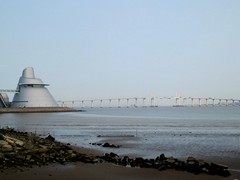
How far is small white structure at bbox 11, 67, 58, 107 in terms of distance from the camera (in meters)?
111

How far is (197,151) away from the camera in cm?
1786

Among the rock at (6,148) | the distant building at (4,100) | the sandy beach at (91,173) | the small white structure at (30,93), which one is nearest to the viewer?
the sandy beach at (91,173)

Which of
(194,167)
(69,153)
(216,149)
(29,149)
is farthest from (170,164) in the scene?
(216,149)

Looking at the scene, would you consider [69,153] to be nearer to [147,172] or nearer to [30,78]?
[147,172]

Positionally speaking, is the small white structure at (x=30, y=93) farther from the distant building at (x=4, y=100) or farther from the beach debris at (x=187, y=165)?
the beach debris at (x=187, y=165)

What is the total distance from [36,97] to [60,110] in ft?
32.2

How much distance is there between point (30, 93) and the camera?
112m

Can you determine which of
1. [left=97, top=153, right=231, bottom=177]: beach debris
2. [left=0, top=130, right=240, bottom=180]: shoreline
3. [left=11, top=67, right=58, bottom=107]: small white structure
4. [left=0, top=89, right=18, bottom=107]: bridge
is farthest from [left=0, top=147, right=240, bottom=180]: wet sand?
[left=0, top=89, right=18, bottom=107]: bridge

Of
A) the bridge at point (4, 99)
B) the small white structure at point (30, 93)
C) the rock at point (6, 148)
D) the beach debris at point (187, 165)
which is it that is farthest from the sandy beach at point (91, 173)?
the bridge at point (4, 99)

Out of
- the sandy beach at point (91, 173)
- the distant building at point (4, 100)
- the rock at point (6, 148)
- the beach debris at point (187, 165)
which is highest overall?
the distant building at point (4, 100)

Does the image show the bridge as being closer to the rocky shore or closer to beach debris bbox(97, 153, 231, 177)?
the rocky shore

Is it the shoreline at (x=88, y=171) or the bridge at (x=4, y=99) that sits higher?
the bridge at (x=4, y=99)

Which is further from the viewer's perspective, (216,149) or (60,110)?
(60,110)

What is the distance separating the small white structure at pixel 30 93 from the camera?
111 meters
